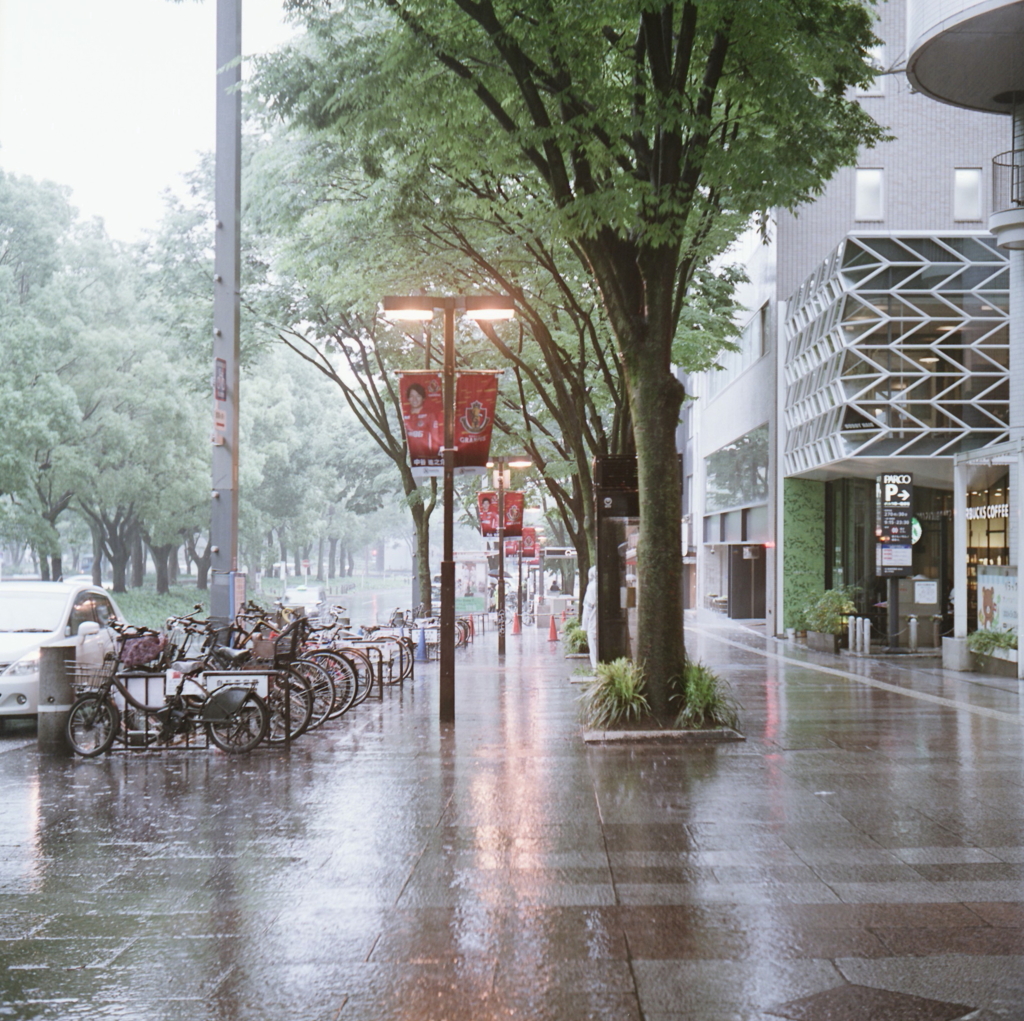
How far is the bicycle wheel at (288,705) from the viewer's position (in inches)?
476

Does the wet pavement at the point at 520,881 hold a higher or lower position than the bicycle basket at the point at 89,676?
lower

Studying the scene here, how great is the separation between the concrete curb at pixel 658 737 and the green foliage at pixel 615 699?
0.98ft

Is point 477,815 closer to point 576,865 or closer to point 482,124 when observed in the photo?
point 576,865

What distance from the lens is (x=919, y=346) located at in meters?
24.8

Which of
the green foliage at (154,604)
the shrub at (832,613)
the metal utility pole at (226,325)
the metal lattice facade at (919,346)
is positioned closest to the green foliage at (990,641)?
the metal lattice facade at (919,346)

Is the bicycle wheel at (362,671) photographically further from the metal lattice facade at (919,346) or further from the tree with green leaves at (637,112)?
the metal lattice facade at (919,346)

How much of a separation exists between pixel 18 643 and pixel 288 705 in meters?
4.17

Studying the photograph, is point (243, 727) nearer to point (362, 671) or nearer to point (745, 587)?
point (362, 671)

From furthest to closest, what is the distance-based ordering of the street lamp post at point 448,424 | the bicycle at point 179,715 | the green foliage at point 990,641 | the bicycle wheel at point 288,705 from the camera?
the green foliage at point 990,641, the street lamp post at point 448,424, the bicycle wheel at point 288,705, the bicycle at point 179,715

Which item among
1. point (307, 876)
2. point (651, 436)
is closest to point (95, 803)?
point (307, 876)

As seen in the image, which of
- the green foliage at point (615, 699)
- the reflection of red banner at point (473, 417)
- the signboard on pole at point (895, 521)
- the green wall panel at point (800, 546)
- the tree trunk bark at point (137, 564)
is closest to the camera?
the green foliage at point (615, 699)

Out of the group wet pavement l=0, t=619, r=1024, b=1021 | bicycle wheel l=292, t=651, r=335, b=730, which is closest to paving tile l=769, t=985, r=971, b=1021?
wet pavement l=0, t=619, r=1024, b=1021

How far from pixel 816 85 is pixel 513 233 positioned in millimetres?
5819

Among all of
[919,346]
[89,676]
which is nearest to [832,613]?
[919,346]
